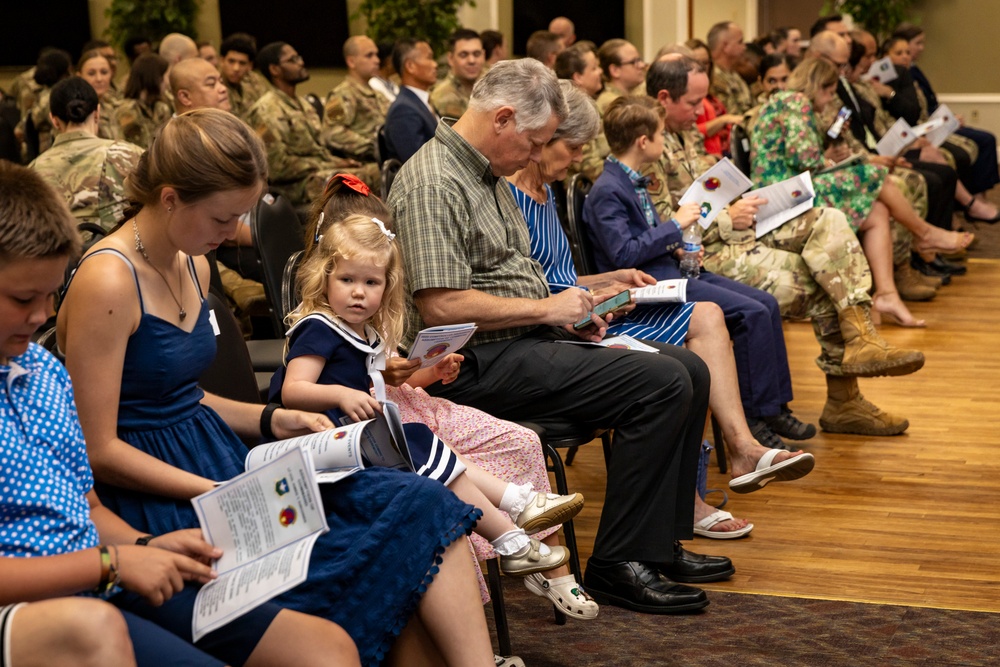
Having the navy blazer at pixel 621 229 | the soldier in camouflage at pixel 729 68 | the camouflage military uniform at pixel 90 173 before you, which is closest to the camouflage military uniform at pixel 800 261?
the navy blazer at pixel 621 229

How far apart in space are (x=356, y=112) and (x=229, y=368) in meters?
5.43

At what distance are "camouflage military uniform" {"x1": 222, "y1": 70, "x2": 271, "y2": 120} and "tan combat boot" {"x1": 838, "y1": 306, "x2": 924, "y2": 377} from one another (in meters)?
5.49

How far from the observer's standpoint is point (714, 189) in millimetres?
4051

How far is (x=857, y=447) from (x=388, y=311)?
2283mm

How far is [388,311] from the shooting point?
8.30 ft

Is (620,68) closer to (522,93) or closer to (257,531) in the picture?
(522,93)

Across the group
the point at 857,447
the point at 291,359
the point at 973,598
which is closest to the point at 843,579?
the point at 973,598

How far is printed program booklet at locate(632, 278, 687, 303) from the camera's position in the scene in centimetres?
341

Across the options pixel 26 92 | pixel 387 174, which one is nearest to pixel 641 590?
pixel 387 174

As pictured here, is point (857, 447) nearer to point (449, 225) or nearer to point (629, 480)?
point (629, 480)

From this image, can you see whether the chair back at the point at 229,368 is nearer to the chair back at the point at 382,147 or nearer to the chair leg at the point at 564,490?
the chair leg at the point at 564,490

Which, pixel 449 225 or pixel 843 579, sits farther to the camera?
pixel 843 579

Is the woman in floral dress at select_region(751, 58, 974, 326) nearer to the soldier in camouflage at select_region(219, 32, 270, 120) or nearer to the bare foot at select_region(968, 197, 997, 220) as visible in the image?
the bare foot at select_region(968, 197, 997, 220)

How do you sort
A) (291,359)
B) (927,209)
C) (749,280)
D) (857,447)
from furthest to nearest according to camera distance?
(927,209), (749,280), (857,447), (291,359)
